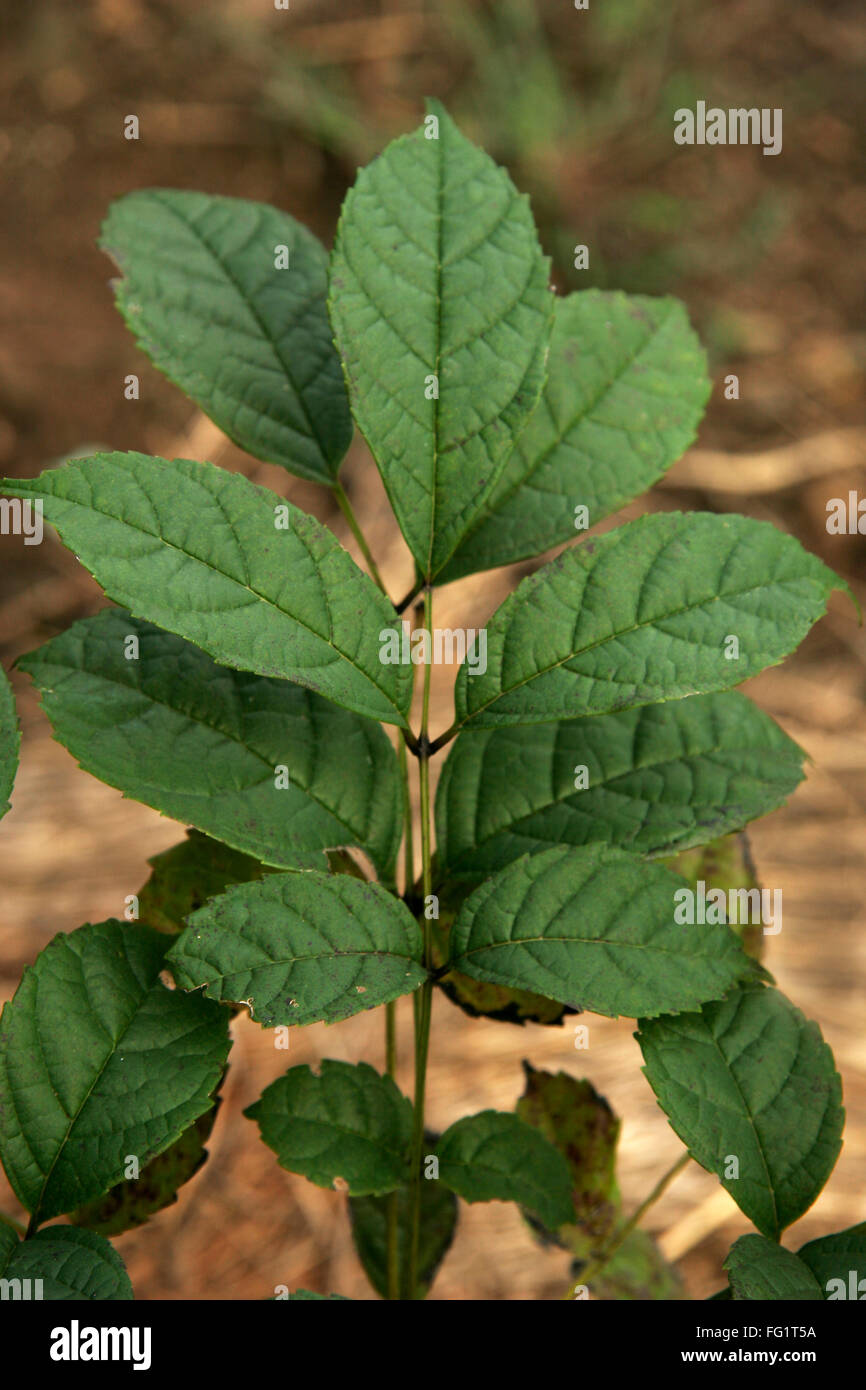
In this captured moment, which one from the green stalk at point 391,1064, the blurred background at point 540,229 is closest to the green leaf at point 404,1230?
the green stalk at point 391,1064

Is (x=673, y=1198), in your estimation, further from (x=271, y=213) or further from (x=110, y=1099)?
(x=271, y=213)

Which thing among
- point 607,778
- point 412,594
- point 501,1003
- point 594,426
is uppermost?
point 594,426

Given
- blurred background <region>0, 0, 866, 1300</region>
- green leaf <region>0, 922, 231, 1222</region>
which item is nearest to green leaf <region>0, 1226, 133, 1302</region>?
green leaf <region>0, 922, 231, 1222</region>

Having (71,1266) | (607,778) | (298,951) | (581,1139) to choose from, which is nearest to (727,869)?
(607,778)

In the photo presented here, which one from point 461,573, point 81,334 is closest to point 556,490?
point 461,573

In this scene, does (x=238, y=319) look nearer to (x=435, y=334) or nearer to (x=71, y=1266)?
(x=435, y=334)

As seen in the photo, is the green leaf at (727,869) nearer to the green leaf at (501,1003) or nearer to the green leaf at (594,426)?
the green leaf at (501,1003)

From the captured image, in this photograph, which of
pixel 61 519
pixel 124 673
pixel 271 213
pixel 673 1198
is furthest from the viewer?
pixel 673 1198

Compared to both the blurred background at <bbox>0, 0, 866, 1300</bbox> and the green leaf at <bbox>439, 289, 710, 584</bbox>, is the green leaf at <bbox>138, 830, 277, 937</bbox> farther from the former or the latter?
the blurred background at <bbox>0, 0, 866, 1300</bbox>
